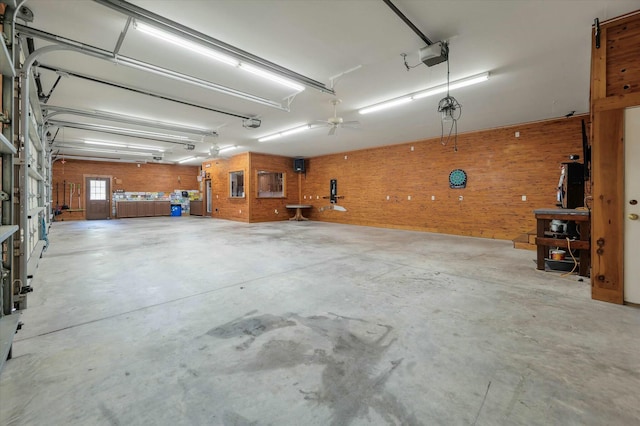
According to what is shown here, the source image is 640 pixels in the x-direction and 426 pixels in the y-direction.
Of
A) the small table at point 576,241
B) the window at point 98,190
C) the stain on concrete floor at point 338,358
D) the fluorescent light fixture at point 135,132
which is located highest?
the fluorescent light fixture at point 135,132

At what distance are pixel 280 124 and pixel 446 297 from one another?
253 inches

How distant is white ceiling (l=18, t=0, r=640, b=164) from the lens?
3043 millimetres

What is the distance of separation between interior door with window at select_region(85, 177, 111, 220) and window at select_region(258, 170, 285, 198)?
29.2ft

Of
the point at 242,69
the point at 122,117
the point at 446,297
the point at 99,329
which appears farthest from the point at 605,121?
the point at 122,117

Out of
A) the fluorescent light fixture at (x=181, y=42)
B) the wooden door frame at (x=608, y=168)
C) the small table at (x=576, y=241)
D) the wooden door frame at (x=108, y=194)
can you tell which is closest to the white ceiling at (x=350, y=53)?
the fluorescent light fixture at (x=181, y=42)

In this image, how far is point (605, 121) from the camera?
3115 millimetres

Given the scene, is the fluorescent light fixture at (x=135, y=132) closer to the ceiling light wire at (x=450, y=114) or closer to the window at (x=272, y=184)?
the window at (x=272, y=184)

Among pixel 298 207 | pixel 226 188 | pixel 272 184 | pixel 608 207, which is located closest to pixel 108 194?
pixel 226 188

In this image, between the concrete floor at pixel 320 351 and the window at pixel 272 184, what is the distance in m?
9.58

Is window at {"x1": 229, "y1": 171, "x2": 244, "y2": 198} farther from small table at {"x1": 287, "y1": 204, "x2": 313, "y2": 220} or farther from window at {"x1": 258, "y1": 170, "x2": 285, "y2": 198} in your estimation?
small table at {"x1": 287, "y1": 204, "x2": 313, "y2": 220}

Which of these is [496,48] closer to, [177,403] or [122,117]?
[177,403]

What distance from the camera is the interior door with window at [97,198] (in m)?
14.4

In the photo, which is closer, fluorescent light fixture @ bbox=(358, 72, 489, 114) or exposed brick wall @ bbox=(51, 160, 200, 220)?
fluorescent light fixture @ bbox=(358, 72, 489, 114)

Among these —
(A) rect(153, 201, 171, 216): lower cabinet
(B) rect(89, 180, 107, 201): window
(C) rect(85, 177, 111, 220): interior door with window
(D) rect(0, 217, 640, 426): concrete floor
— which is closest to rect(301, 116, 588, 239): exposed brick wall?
(D) rect(0, 217, 640, 426): concrete floor
